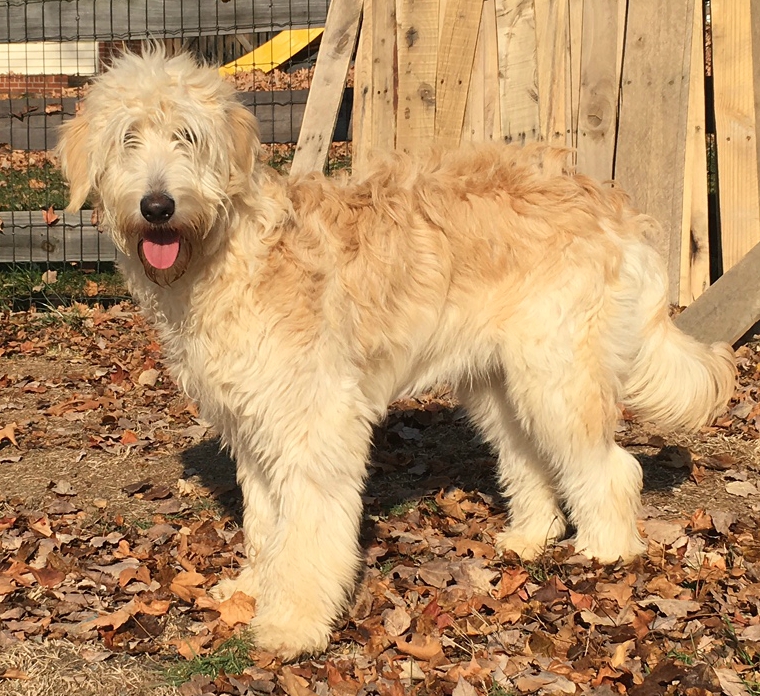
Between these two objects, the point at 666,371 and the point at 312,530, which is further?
the point at 666,371

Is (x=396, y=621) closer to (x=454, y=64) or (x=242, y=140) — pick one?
(x=242, y=140)

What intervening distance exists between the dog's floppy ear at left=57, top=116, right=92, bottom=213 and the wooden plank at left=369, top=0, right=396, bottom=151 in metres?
3.39

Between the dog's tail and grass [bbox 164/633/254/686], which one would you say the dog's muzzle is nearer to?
grass [bbox 164/633/254/686]

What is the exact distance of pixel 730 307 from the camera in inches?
234

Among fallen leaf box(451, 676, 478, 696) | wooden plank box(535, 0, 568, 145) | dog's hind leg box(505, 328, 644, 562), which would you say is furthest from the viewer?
wooden plank box(535, 0, 568, 145)

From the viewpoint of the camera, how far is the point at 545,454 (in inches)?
160

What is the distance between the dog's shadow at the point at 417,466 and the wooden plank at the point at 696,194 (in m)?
1.92

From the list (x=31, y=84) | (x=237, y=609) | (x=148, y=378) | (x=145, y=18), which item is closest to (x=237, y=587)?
(x=237, y=609)

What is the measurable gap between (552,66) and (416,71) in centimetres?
100

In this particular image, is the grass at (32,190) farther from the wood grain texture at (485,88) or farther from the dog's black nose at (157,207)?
the dog's black nose at (157,207)

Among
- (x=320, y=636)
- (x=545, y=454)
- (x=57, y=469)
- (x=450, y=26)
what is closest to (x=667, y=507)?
(x=545, y=454)

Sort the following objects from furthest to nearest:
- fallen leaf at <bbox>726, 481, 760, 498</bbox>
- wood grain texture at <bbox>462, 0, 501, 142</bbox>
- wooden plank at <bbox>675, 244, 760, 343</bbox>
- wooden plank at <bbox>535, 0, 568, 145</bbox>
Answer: wood grain texture at <bbox>462, 0, 501, 142</bbox> < wooden plank at <bbox>535, 0, 568, 145</bbox> < wooden plank at <bbox>675, 244, 760, 343</bbox> < fallen leaf at <bbox>726, 481, 760, 498</bbox>

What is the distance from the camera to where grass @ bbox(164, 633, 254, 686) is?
3234mm

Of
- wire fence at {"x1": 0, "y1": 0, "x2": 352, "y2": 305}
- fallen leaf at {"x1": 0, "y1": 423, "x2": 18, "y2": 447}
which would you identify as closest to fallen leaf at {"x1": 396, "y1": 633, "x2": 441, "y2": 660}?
fallen leaf at {"x1": 0, "y1": 423, "x2": 18, "y2": 447}
